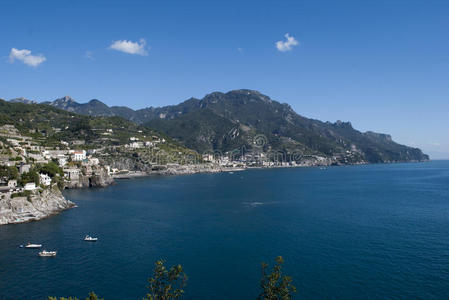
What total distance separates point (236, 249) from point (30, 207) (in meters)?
48.1

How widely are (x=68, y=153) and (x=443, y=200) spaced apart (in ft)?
507

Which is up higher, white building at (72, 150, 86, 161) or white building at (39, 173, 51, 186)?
white building at (72, 150, 86, 161)

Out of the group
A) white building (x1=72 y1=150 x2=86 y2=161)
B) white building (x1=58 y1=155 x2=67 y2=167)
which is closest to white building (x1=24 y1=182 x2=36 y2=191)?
white building (x1=58 y1=155 x2=67 y2=167)

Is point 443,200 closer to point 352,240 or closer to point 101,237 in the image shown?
point 352,240

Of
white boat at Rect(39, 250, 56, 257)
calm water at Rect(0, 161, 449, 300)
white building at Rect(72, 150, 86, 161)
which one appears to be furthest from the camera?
white building at Rect(72, 150, 86, 161)

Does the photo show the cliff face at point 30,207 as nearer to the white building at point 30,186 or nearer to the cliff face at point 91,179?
the white building at point 30,186

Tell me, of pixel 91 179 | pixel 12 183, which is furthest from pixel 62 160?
pixel 12 183

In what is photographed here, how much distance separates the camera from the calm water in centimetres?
3675

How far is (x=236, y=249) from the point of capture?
49.8 metres

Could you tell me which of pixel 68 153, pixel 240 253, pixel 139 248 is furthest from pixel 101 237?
pixel 68 153

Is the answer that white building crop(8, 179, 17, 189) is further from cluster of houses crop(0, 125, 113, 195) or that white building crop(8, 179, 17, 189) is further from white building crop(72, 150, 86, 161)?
white building crop(72, 150, 86, 161)

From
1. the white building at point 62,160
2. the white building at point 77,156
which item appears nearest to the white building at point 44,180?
the white building at point 62,160

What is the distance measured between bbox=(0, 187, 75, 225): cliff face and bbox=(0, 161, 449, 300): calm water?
3.22 m

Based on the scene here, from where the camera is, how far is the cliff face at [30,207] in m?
64.2
